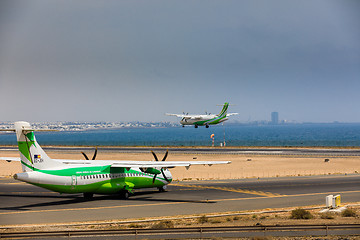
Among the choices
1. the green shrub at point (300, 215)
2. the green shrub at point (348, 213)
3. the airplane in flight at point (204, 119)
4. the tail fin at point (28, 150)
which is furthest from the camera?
the airplane in flight at point (204, 119)

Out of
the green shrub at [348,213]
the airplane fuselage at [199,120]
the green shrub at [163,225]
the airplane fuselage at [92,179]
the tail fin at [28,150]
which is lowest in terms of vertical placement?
the green shrub at [348,213]

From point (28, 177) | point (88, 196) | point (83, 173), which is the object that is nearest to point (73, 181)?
point (83, 173)

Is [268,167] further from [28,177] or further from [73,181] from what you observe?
[28,177]

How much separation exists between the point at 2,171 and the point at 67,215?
42.6 meters

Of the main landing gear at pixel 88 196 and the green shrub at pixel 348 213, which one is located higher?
the main landing gear at pixel 88 196

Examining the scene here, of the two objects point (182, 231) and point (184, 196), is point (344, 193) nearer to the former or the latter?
point (184, 196)

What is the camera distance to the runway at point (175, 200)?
35.5m

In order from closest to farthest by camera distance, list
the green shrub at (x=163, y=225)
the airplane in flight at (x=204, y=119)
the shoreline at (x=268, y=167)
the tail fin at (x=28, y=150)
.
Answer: the green shrub at (x=163, y=225), the tail fin at (x=28, y=150), the shoreline at (x=268, y=167), the airplane in flight at (x=204, y=119)

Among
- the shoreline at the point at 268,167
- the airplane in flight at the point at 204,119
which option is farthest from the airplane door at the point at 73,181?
the airplane in flight at the point at 204,119

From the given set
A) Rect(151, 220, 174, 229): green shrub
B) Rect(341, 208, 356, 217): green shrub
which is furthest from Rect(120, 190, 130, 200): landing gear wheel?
Rect(341, 208, 356, 217): green shrub

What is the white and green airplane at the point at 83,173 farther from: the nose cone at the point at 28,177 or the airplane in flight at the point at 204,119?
the airplane in flight at the point at 204,119

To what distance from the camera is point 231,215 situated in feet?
113

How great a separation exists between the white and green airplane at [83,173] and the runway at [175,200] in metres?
1.28

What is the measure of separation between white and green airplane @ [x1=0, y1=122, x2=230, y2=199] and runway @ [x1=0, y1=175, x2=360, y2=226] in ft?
4.21
